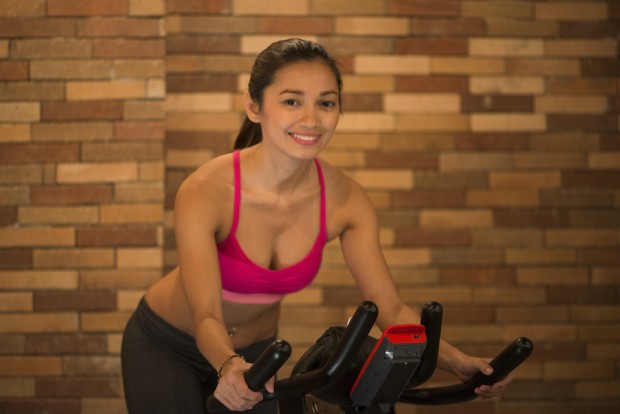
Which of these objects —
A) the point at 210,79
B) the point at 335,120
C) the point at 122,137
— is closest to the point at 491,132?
the point at 210,79

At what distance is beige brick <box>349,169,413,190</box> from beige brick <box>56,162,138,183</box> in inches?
43.1

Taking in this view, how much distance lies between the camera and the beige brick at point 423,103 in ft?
13.5

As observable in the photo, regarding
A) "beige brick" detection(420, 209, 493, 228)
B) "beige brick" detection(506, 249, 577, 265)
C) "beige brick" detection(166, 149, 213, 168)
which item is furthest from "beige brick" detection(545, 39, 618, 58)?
"beige brick" detection(166, 149, 213, 168)

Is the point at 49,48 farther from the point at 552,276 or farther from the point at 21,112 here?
the point at 552,276

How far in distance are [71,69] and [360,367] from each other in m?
2.17

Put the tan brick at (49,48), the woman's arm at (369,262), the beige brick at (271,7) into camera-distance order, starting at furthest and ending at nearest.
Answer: the beige brick at (271,7) < the tan brick at (49,48) < the woman's arm at (369,262)

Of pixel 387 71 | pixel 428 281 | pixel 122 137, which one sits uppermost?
pixel 387 71

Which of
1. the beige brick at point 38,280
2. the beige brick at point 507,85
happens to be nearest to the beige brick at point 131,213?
the beige brick at point 38,280

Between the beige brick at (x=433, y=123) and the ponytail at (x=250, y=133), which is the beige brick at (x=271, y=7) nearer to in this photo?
the beige brick at (x=433, y=123)

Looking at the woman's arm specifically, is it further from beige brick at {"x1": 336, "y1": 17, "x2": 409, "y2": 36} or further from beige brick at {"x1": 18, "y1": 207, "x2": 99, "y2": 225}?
beige brick at {"x1": 336, "y1": 17, "x2": 409, "y2": 36}

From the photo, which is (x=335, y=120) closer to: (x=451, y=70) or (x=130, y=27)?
(x=130, y=27)

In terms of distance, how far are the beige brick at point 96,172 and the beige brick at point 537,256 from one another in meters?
1.82

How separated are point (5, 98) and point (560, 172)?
2.51m

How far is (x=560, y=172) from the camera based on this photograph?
4207mm
